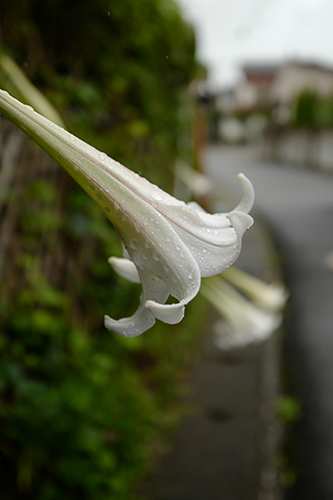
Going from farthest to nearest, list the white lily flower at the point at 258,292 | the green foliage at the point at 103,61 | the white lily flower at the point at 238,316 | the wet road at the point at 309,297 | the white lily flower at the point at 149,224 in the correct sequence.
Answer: the wet road at the point at 309,297 → the white lily flower at the point at 258,292 → the white lily flower at the point at 238,316 → the green foliage at the point at 103,61 → the white lily flower at the point at 149,224

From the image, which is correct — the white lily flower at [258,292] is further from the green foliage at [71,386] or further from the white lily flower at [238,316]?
the green foliage at [71,386]

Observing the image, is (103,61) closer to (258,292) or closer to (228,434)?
(258,292)

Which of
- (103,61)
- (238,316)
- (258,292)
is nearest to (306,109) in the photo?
(103,61)

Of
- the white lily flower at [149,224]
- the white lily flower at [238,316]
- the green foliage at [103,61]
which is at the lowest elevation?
the white lily flower at [238,316]

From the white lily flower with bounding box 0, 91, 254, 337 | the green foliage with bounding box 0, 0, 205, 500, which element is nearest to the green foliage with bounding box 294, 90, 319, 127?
the green foliage with bounding box 0, 0, 205, 500

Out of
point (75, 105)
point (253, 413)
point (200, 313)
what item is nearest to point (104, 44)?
point (75, 105)

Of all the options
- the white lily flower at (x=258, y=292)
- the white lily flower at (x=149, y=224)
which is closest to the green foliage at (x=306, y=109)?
the white lily flower at (x=258, y=292)

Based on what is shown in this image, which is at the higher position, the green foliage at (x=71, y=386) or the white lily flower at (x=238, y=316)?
the white lily flower at (x=238, y=316)
